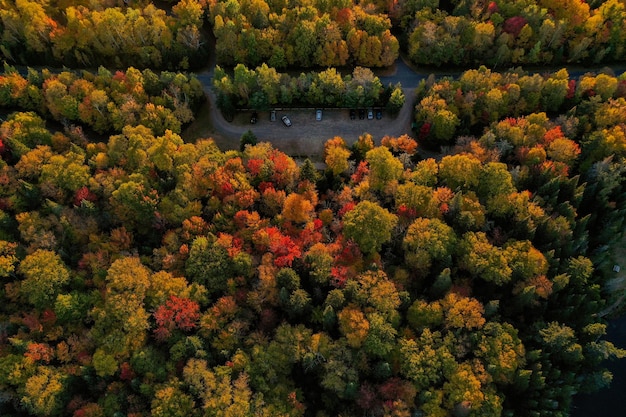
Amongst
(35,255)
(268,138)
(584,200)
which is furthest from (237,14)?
(584,200)

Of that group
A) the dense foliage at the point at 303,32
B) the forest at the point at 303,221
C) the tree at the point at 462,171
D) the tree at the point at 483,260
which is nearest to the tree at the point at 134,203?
the forest at the point at 303,221

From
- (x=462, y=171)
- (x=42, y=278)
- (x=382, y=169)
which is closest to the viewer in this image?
(x=42, y=278)

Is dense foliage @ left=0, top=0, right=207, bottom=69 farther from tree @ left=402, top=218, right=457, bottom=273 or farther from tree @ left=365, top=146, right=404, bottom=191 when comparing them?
tree @ left=402, top=218, right=457, bottom=273

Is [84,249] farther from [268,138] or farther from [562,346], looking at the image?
[562,346]

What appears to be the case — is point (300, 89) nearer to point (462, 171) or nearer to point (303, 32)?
point (303, 32)

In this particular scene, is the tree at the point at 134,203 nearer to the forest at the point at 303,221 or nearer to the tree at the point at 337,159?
the forest at the point at 303,221

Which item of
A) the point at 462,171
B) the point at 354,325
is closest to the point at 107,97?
the point at 354,325

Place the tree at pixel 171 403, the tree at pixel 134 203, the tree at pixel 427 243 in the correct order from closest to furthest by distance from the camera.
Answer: the tree at pixel 171 403, the tree at pixel 427 243, the tree at pixel 134 203
